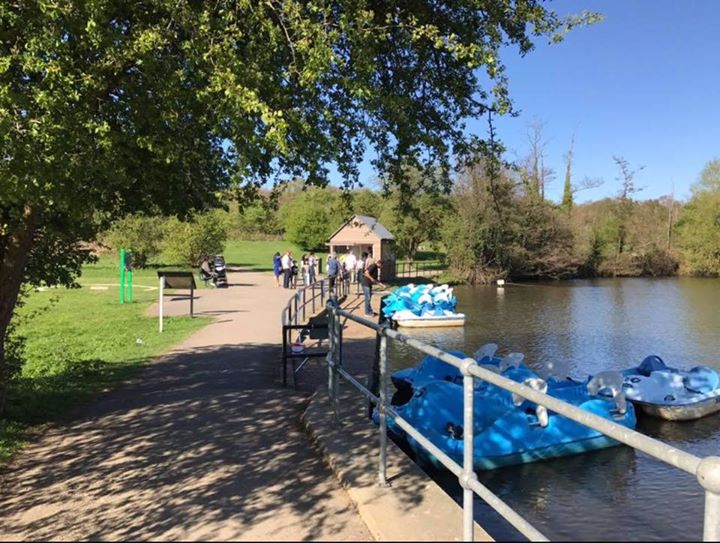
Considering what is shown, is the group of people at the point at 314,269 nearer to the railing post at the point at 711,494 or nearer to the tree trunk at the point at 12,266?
the tree trunk at the point at 12,266

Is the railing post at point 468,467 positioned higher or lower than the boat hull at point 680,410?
A: higher

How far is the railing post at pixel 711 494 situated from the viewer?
1.80 m

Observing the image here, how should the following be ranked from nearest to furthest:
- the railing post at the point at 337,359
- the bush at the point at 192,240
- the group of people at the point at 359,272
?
the railing post at the point at 337,359, the group of people at the point at 359,272, the bush at the point at 192,240

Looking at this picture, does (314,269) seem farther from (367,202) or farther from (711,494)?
(711,494)

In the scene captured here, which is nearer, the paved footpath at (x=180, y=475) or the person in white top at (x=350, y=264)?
the paved footpath at (x=180, y=475)

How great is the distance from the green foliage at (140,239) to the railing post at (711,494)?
38.9 meters

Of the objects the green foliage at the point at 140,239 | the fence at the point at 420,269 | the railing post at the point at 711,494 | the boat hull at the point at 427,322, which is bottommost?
the boat hull at the point at 427,322

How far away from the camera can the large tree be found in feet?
15.1

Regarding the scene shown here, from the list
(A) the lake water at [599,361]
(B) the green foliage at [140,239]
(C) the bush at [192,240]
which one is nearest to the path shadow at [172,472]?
(A) the lake water at [599,361]

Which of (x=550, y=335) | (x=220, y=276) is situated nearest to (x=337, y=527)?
(x=550, y=335)

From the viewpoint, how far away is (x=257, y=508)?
4.13 metres

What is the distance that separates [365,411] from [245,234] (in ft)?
271

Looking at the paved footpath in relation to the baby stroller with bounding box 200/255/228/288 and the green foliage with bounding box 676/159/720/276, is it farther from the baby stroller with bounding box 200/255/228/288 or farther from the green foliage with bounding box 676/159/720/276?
the green foliage with bounding box 676/159/720/276

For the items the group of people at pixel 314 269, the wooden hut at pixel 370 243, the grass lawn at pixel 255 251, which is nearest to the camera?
the group of people at pixel 314 269
